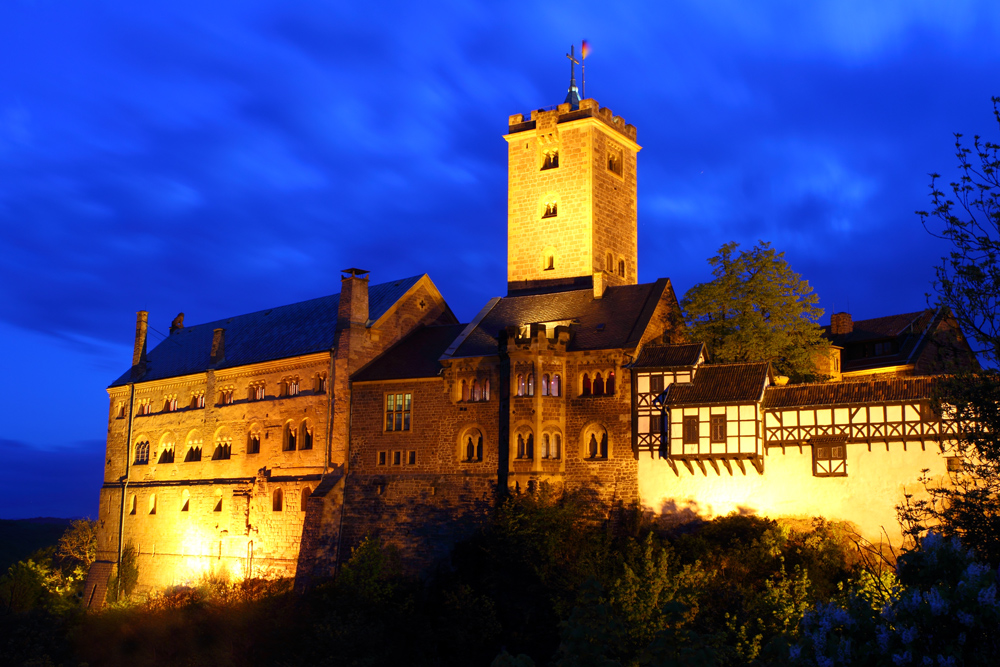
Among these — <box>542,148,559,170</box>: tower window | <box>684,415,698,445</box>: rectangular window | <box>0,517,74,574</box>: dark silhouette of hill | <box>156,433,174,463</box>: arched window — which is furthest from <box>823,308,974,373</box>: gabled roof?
<box>0,517,74,574</box>: dark silhouette of hill

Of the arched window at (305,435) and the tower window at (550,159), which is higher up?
the tower window at (550,159)

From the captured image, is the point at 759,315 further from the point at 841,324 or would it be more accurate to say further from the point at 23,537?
the point at 23,537

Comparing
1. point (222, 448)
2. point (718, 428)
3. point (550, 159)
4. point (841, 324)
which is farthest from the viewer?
point (841, 324)

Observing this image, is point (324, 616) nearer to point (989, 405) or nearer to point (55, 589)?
point (55, 589)

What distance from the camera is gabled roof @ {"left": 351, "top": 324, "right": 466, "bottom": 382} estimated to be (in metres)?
44.2

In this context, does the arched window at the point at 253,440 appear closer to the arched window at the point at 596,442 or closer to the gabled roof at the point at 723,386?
the arched window at the point at 596,442

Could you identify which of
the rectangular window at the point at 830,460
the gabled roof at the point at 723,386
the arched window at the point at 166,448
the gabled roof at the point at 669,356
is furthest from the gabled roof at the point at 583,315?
the arched window at the point at 166,448

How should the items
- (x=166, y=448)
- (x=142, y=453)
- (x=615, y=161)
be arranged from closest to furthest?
(x=615, y=161) → (x=166, y=448) → (x=142, y=453)

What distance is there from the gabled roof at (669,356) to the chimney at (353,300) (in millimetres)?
14262

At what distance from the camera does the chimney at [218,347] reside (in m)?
54.2

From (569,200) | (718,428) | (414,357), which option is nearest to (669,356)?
(718,428)

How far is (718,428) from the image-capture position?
36.1 metres

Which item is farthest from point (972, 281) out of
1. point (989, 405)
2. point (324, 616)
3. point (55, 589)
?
point (55, 589)

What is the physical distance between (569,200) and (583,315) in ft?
27.4
